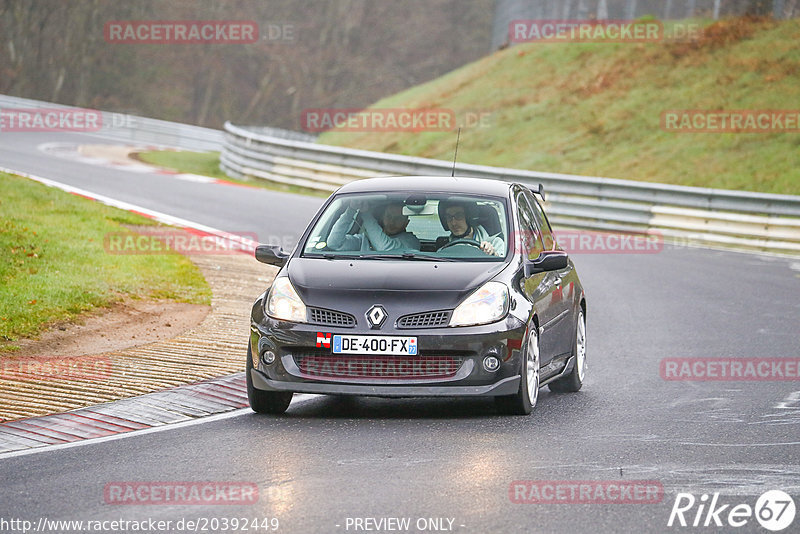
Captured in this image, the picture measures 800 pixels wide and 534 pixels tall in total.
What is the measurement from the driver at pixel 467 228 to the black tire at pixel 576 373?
129cm

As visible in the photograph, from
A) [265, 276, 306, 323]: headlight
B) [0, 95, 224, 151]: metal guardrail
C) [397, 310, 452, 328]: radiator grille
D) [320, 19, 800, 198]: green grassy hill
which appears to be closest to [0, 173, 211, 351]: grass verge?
[265, 276, 306, 323]: headlight

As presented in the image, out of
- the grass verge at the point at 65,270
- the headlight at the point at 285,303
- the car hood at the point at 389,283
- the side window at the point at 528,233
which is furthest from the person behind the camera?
the grass verge at the point at 65,270

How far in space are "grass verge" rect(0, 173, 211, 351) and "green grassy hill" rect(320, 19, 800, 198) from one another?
49.9 feet

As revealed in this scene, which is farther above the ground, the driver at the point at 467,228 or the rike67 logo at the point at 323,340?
the driver at the point at 467,228

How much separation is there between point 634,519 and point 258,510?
1758 mm

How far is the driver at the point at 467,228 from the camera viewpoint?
9297 mm

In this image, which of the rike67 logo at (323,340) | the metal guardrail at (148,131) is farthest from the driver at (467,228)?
the metal guardrail at (148,131)

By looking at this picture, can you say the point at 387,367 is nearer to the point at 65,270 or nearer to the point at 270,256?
the point at 270,256

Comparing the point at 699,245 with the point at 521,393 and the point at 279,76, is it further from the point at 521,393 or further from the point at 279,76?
the point at 279,76

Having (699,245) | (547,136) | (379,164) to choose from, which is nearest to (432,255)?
(699,245)

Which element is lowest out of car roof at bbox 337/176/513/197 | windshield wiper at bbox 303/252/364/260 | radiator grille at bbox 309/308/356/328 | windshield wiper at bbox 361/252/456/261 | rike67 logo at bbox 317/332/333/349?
rike67 logo at bbox 317/332/333/349

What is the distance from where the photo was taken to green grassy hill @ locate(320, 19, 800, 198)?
3031 cm

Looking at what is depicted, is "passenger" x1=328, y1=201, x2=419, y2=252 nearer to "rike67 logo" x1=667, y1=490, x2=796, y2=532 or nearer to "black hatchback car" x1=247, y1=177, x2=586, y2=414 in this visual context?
"black hatchback car" x1=247, y1=177, x2=586, y2=414

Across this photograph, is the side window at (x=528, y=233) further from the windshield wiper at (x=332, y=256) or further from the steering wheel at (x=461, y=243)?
the windshield wiper at (x=332, y=256)
